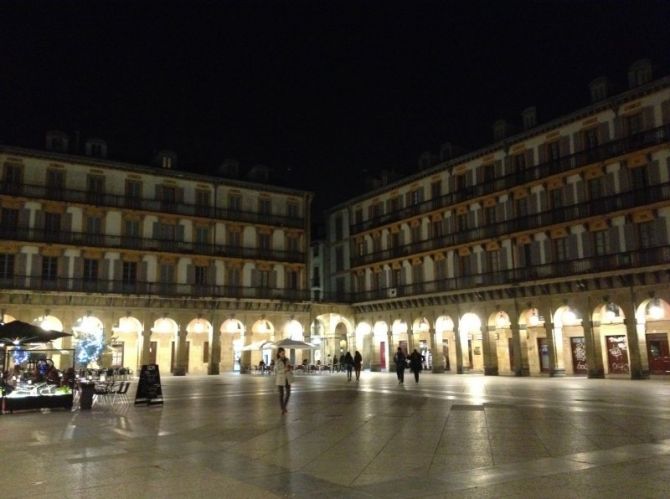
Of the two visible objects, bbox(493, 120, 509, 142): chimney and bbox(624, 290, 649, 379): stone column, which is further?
bbox(493, 120, 509, 142): chimney

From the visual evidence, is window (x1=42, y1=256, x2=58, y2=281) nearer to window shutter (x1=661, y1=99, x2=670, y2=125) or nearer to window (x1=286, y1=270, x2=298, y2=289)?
window (x1=286, y1=270, x2=298, y2=289)

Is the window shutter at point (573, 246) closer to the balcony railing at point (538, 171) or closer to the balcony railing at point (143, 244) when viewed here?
the balcony railing at point (538, 171)

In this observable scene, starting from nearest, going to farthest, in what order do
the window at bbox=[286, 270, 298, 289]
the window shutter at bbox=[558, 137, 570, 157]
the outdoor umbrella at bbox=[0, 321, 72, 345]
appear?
1. the outdoor umbrella at bbox=[0, 321, 72, 345]
2. the window shutter at bbox=[558, 137, 570, 157]
3. the window at bbox=[286, 270, 298, 289]

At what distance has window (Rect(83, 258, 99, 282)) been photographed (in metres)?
43.1

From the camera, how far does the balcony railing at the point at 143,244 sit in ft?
136

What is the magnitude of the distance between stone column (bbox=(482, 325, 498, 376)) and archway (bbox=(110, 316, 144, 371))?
80.7 ft

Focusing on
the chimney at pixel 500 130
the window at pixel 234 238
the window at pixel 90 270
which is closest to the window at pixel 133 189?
the window at pixel 90 270

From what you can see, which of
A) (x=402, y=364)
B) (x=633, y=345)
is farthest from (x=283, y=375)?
(x=633, y=345)

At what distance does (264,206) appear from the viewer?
2047 inches

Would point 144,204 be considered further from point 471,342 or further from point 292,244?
point 471,342

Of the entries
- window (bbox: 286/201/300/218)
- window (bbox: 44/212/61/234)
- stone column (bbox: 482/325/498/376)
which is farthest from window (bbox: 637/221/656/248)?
window (bbox: 44/212/61/234)

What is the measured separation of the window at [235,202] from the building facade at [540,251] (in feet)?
39.6

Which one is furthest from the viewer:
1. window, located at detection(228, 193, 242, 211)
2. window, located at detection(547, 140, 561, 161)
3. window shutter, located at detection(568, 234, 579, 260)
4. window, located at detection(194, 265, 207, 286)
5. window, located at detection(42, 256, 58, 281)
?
window, located at detection(228, 193, 242, 211)

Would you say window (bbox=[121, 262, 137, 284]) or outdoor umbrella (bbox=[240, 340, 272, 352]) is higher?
window (bbox=[121, 262, 137, 284])
